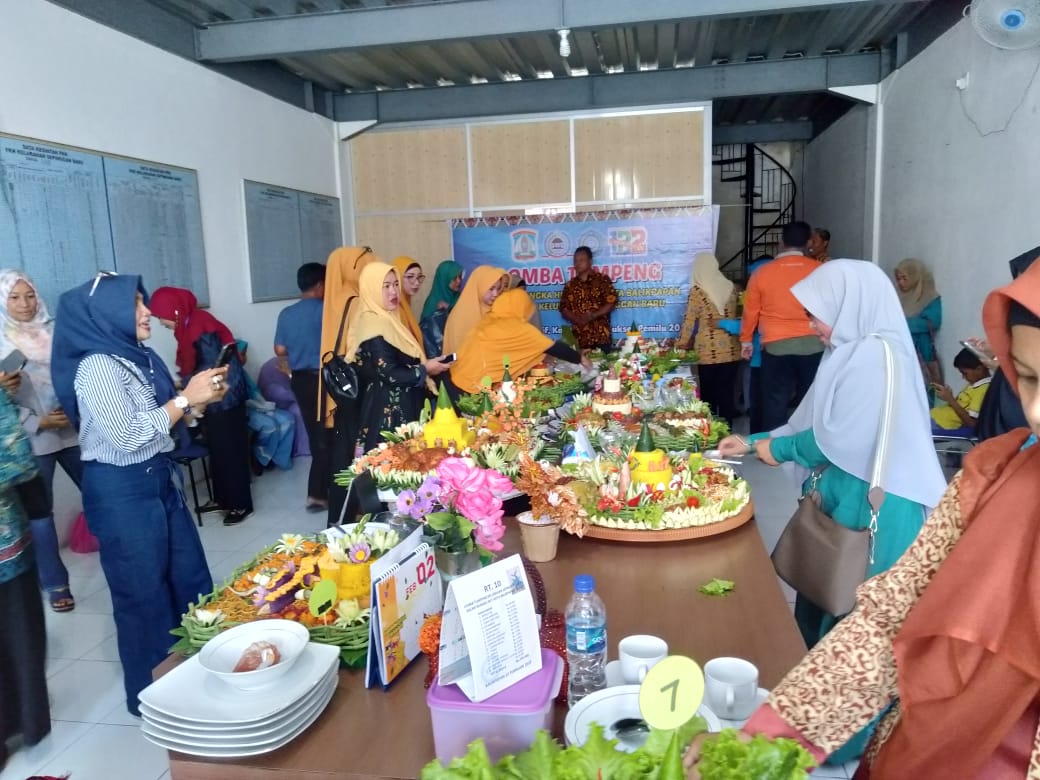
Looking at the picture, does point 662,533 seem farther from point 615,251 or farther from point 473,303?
point 615,251

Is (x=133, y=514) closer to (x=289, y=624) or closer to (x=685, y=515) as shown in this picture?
(x=289, y=624)

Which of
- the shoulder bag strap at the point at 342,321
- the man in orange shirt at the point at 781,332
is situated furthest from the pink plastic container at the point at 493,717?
the man in orange shirt at the point at 781,332

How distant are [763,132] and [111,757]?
951 centimetres

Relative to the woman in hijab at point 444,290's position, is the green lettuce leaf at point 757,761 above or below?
below

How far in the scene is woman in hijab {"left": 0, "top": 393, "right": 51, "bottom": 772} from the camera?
201cm

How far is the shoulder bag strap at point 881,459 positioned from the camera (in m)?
1.76

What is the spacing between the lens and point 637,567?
1.67m

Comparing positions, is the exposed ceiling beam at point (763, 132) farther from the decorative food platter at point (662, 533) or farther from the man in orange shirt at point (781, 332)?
the decorative food platter at point (662, 533)

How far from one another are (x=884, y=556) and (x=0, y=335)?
3.29 m

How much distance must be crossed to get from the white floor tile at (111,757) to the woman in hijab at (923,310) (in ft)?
16.3

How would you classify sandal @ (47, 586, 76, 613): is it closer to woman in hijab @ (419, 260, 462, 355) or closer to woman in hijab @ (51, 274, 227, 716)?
woman in hijab @ (51, 274, 227, 716)

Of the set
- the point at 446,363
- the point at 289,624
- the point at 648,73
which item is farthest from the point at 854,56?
the point at 289,624

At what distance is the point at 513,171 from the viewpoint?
6.96 m

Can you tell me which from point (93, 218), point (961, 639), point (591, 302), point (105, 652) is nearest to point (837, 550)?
point (961, 639)
